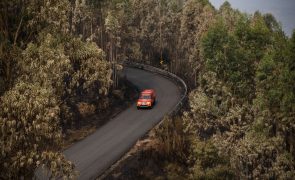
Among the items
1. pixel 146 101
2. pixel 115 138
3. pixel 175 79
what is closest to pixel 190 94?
pixel 146 101

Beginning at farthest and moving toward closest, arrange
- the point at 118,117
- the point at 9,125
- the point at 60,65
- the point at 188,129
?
1. the point at 118,117
2. the point at 188,129
3. the point at 60,65
4. the point at 9,125

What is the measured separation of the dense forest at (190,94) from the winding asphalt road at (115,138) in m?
2.84

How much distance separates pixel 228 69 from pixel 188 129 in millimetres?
10830

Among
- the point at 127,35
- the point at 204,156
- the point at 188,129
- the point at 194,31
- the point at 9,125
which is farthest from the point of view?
the point at 127,35

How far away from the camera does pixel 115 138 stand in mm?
34062

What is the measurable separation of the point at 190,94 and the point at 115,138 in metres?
10.1

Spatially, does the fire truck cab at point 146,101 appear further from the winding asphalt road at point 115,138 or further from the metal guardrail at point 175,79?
the metal guardrail at point 175,79

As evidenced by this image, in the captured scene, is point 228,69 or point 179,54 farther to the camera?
point 179,54

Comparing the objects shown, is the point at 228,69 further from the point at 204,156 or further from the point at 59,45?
the point at 59,45

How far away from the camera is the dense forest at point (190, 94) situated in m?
13.3

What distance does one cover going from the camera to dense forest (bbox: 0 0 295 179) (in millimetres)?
13320

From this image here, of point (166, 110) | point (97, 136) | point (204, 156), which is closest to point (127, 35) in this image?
point (166, 110)

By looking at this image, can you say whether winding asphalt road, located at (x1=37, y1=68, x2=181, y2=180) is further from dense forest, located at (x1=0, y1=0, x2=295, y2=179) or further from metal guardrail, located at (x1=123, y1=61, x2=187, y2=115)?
dense forest, located at (x1=0, y1=0, x2=295, y2=179)

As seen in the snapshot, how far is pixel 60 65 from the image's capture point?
1466cm
